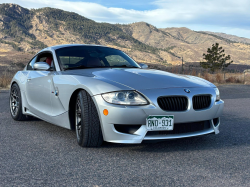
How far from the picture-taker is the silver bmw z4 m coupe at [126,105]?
3.44 metres

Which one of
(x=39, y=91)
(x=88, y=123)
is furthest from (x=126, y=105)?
(x=39, y=91)

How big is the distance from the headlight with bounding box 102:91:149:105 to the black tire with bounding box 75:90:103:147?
0.89ft

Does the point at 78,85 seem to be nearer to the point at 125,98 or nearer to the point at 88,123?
the point at 88,123

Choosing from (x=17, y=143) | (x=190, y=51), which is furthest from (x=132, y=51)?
(x=17, y=143)

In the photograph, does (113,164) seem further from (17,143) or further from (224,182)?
(17,143)

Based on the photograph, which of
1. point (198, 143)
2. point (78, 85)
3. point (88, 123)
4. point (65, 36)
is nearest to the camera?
point (88, 123)

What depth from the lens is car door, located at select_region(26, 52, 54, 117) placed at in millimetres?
4606

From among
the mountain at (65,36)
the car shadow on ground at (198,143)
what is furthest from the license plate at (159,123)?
the mountain at (65,36)

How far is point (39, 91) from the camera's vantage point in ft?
16.0

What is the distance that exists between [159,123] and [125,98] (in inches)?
18.8

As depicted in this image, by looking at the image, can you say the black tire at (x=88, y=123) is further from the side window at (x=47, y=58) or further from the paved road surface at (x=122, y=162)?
the side window at (x=47, y=58)

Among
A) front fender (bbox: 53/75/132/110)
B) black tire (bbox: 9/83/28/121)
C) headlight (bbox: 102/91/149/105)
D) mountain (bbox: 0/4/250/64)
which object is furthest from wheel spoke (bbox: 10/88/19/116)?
mountain (bbox: 0/4/250/64)

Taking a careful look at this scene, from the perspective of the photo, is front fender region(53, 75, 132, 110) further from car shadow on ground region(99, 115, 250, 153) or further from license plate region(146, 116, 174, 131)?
car shadow on ground region(99, 115, 250, 153)

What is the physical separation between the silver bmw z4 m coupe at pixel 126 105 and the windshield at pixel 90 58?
134mm
